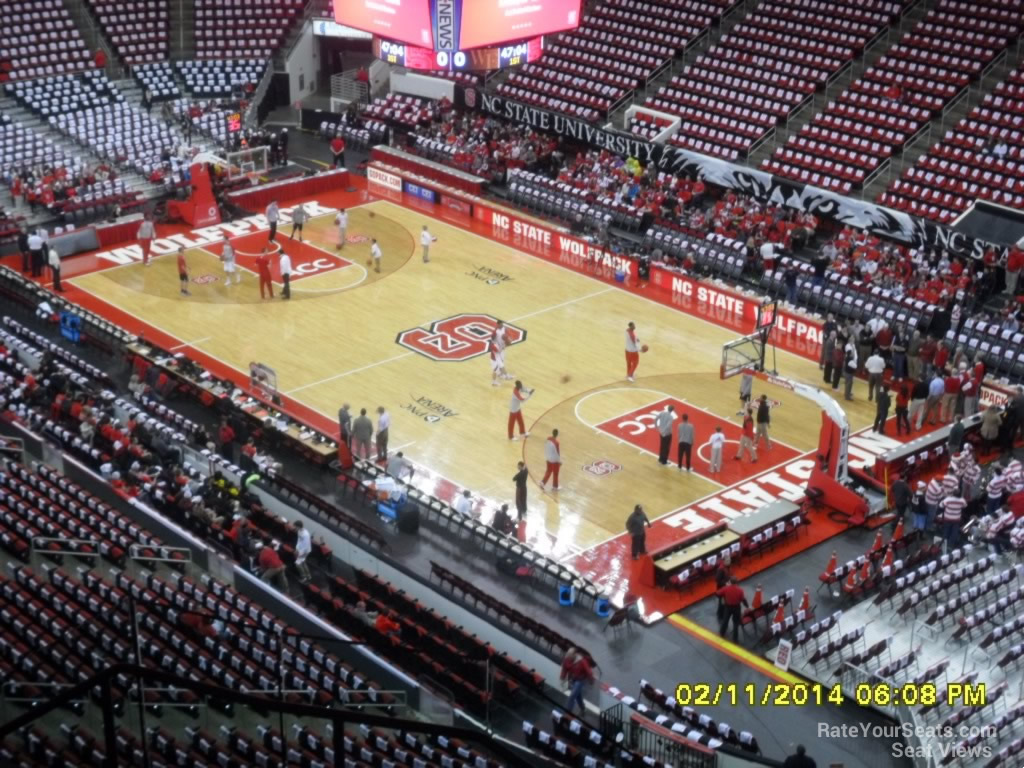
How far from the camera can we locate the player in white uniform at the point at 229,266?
38.0m

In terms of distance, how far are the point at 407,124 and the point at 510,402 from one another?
2076cm

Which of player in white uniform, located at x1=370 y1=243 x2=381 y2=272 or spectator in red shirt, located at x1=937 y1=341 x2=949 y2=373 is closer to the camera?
spectator in red shirt, located at x1=937 y1=341 x2=949 y2=373

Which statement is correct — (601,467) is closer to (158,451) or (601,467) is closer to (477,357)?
(477,357)

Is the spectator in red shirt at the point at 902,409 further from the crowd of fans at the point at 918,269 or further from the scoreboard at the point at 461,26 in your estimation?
the scoreboard at the point at 461,26

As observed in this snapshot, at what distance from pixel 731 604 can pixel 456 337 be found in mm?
14079

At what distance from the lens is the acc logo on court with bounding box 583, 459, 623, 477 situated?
29344 millimetres

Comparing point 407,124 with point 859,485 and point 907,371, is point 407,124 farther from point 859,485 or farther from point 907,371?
point 859,485

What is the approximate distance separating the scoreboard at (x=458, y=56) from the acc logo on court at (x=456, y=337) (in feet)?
20.6

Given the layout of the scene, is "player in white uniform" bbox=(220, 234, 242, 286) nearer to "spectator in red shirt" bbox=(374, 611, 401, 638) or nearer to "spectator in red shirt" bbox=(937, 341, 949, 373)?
"spectator in red shirt" bbox=(937, 341, 949, 373)

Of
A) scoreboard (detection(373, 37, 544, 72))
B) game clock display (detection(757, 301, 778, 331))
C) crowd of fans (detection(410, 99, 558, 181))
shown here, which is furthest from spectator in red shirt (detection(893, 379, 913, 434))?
crowd of fans (detection(410, 99, 558, 181))

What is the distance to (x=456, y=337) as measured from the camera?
35.7 meters

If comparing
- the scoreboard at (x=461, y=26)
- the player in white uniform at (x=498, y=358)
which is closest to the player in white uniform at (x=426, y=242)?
the scoreboard at (x=461, y=26)

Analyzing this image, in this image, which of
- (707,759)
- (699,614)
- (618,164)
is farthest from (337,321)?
(707,759)

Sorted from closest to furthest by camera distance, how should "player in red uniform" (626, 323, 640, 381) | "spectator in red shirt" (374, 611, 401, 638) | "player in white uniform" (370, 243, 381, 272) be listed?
1. "spectator in red shirt" (374, 611, 401, 638)
2. "player in red uniform" (626, 323, 640, 381)
3. "player in white uniform" (370, 243, 381, 272)
